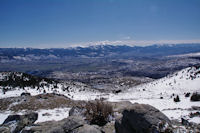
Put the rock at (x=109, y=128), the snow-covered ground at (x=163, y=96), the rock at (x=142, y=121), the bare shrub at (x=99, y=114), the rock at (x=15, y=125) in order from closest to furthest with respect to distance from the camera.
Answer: the rock at (x=142, y=121), the rock at (x=109, y=128), the rock at (x=15, y=125), the bare shrub at (x=99, y=114), the snow-covered ground at (x=163, y=96)

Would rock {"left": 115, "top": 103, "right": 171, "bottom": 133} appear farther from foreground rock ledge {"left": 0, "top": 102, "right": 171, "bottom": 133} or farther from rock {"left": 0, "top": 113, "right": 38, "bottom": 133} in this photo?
rock {"left": 0, "top": 113, "right": 38, "bottom": 133}

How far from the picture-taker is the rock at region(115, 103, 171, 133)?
13.7ft

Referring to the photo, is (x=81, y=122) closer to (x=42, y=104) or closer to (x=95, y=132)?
(x=95, y=132)

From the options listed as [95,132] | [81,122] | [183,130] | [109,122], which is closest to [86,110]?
[109,122]

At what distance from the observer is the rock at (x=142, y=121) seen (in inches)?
164

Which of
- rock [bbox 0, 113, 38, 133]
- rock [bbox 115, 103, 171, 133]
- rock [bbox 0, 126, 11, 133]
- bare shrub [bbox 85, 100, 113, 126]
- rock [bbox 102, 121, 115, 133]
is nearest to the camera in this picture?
rock [bbox 115, 103, 171, 133]

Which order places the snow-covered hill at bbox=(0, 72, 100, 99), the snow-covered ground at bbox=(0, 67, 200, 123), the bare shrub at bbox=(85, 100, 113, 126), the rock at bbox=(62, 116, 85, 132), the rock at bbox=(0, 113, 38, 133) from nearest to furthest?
the rock at bbox=(62, 116, 85, 132) → the rock at bbox=(0, 113, 38, 133) → the bare shrub at bbox=(85, 100, 113, 126) → the snow-covered ground at bbox=(0, 67, 200, 123) → the snow-covered hill at bbox=(0, 72, 100, 99)

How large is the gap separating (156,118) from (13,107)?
13066 millimetres

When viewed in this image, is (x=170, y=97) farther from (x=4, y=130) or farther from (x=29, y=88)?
(x=29, y=88)

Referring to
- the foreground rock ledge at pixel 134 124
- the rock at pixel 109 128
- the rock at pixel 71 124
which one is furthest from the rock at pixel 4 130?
the rock at pixel 109 128

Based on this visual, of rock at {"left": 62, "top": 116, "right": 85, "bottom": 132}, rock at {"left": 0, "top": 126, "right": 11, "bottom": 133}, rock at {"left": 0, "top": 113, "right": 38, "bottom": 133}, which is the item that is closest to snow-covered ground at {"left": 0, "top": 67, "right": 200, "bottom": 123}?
rock at {"left": 0, "top": 113, "right": 38, "bottom": 133}

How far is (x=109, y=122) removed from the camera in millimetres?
6820

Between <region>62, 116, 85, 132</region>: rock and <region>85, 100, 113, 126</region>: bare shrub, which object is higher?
<region>62, 116, 85, 132</region>: rock

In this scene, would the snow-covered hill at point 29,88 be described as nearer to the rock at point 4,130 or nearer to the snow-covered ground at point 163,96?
the snow-covered ground at point 163,96
